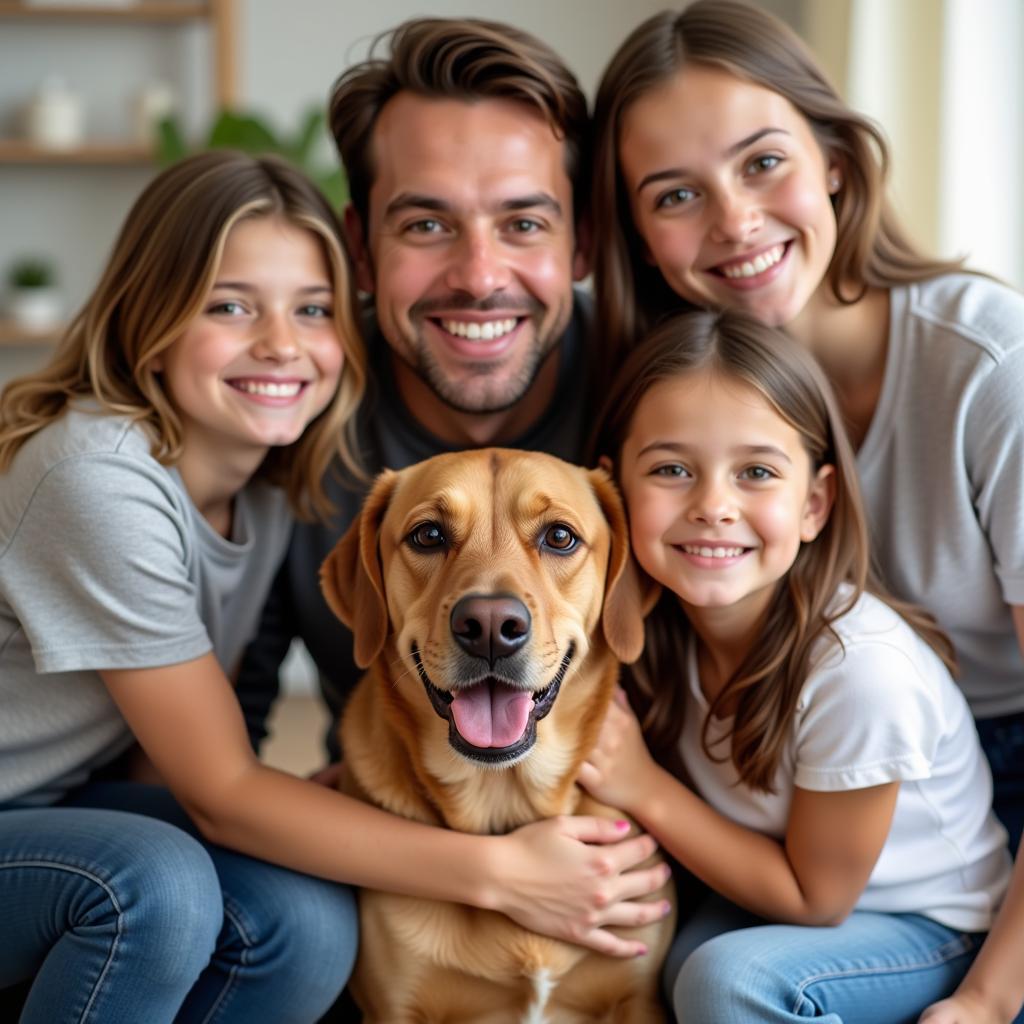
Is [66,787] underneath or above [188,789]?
underneath

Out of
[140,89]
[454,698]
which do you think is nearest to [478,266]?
[454,698]

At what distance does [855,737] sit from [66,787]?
1.40m

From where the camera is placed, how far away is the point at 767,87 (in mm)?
2258

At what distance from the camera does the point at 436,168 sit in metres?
2.47

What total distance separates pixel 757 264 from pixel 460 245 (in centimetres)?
59

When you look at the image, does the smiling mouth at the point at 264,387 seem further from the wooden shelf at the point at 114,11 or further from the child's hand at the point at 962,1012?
the wooden shelf at the point at 114,11

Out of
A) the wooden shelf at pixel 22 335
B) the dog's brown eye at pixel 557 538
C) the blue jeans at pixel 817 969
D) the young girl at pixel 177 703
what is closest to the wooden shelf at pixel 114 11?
the wooden shelf at pixel 22 335

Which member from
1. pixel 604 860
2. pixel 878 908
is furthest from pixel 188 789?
pixel 878 908

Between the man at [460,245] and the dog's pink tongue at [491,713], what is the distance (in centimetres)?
84

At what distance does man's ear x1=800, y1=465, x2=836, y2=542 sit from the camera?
2.13m

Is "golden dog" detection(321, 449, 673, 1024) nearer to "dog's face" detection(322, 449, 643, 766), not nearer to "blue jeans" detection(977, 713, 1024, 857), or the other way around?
"dog's face" detection(322, 449, 643, 766)

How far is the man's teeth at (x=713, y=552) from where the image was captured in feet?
6.63

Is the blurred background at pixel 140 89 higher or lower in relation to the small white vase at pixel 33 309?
higher

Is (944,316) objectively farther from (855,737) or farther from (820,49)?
(820,49)
